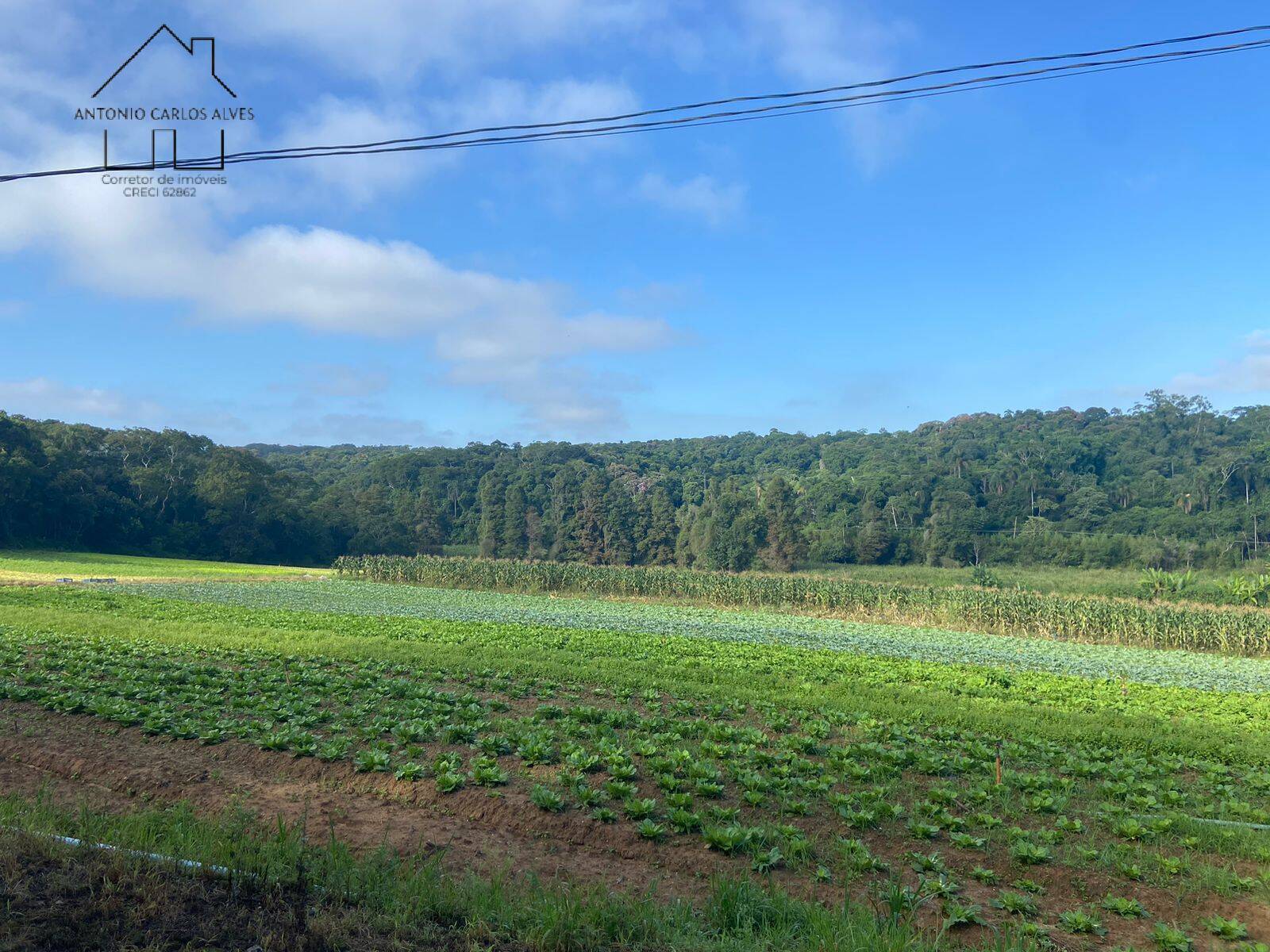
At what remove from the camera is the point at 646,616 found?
34.2 m

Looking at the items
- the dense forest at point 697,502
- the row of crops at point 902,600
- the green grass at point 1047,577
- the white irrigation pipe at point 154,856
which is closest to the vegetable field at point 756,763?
the white irrigation pipe at point 154,856

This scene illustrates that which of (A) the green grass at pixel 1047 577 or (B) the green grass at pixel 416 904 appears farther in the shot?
(A) the green grass at pixel 1047 577

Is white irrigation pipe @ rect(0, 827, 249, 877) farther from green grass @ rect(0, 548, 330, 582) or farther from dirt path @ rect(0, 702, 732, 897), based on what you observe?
green grass @ rect(0, 548, 330, 582)

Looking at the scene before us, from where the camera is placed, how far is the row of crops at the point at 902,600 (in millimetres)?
32469

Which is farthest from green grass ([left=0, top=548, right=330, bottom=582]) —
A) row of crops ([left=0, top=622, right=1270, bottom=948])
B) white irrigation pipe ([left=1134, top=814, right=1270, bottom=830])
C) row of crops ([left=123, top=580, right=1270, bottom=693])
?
white irrigation pipe ([left=1134, top=814, right=1270, bottom=830])

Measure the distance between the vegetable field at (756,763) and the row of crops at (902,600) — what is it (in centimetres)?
1603

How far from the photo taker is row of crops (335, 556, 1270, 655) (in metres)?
32.5

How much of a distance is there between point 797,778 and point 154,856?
6437mm

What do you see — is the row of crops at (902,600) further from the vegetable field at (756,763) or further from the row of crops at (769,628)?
the vegetable field at (756,763)

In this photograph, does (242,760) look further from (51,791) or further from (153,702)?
(153,702)

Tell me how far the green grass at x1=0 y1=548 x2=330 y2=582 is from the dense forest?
12.5 m

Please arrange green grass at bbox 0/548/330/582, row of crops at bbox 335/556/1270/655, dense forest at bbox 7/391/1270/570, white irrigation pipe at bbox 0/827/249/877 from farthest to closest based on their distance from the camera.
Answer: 1. dense forest at bbox 7/391/1270/570
2. green grass at bbox 0/548/330/582
3. row of crops at bbox 335/556/1270/655
4. white irrigation pipe at bbox 0/827/249/877

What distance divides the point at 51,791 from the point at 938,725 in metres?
12.1

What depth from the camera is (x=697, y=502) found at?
110 meters
